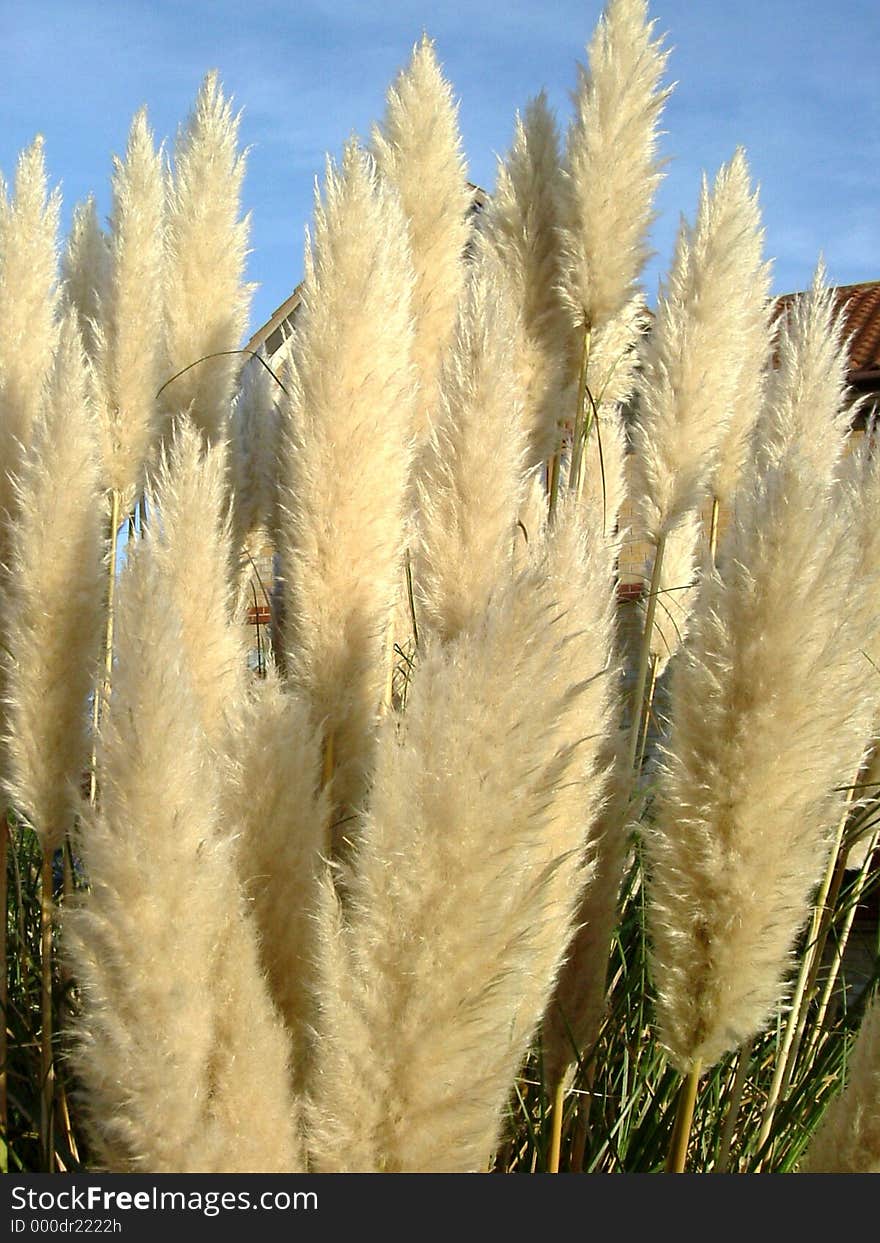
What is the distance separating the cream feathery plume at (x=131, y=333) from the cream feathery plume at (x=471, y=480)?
47.0 inches

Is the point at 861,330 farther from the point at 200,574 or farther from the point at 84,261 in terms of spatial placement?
the point at 200,574

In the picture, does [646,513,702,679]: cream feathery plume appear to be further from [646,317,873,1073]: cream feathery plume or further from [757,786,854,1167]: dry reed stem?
[646,317,873,1073]: cream feathery plume

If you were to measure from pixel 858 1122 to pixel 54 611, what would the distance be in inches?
60.1

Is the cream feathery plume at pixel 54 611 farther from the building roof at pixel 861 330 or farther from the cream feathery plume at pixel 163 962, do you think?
the building roof at pixel 861 330

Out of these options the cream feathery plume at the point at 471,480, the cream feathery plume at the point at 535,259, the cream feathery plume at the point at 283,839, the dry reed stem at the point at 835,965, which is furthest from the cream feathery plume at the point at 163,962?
the cream feathery plume at the point at 535,259

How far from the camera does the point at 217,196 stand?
10.6 feet

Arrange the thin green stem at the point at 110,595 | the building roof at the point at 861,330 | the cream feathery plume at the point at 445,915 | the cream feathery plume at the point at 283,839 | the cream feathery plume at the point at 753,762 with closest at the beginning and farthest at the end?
1. the cream feathery plume at the point at 445,915
2. the cream feathery plume at the point at 753,762
3. the cream feathery plume at the point at 283,839
4. the thin green stem at the point at 110,595
5. the building roof at the point at 861,330

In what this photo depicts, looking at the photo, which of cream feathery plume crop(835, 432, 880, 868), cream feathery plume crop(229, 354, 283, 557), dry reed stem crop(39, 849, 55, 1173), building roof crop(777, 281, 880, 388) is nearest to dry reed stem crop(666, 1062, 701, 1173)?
Answer: cream feathery plume crop(835, 432, 880, 868)

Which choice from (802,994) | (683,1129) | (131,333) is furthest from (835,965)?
(131,333)

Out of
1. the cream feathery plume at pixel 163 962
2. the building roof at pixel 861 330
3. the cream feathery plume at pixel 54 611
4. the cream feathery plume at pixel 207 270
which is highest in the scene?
the building roof at pixel 861 330

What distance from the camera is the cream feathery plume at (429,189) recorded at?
9.54ft

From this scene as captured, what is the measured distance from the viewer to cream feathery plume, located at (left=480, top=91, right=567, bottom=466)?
2910 mm

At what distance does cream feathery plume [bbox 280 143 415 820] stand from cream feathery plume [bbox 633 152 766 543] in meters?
1.11

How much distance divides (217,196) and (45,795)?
1.92 meters
